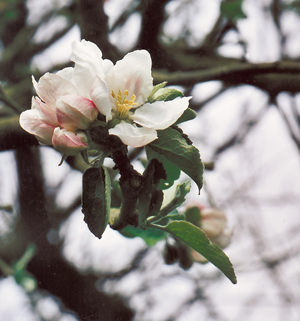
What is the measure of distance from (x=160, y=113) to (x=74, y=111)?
67mm

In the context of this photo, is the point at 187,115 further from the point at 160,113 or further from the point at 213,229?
the point at 213,229

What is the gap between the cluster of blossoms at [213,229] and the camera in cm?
56

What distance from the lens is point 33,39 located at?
78cm

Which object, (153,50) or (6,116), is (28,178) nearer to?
(6,116)

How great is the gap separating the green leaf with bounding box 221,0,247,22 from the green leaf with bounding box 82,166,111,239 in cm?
63

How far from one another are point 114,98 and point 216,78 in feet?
1.50

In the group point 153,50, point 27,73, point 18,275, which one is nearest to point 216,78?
point 153,50

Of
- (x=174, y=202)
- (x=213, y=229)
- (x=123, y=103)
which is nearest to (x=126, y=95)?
(x=123, y=103)

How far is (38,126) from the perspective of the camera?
0.27 metres

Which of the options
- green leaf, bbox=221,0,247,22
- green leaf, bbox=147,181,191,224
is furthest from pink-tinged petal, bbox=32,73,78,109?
green leaf, bbox=221,0,247,22

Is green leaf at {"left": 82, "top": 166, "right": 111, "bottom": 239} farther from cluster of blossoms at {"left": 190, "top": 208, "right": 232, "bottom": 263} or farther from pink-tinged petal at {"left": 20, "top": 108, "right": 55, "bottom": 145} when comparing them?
cluster of blossoms at {"left": 190, "top": 208, "right": 232, "bottom": 263}

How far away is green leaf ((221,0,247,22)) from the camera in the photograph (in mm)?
761

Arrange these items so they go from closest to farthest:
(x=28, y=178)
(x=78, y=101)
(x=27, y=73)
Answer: (x=78, y=101) < (x=28, y=178) < (x=27, y=73)

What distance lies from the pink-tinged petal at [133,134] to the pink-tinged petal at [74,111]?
0.07 feet
